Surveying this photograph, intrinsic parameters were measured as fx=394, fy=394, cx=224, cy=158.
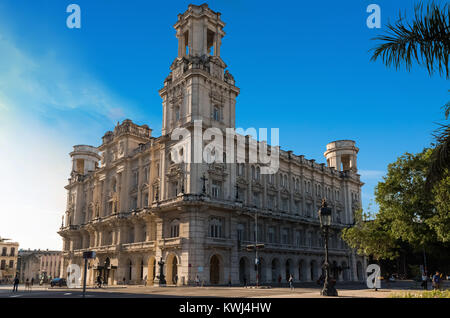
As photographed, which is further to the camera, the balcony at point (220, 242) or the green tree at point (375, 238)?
the balcony at point (220, 242)

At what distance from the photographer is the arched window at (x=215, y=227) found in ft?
160

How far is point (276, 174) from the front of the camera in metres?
63.2

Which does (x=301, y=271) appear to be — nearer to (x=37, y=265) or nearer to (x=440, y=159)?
(x=440, y=159)

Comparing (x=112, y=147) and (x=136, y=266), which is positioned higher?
(x=112, y=147)

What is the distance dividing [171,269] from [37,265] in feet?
316

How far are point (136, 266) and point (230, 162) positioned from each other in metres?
20.0

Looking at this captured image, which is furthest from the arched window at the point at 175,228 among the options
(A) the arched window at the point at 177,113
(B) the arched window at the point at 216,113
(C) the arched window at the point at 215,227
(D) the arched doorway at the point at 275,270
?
(D) the arched doorway at the point at 275,270

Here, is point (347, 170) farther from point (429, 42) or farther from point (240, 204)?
point (429, 42)

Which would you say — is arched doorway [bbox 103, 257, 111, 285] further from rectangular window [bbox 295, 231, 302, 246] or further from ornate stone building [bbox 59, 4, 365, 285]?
rectangular window [bbox 295, 231, 302, 246]

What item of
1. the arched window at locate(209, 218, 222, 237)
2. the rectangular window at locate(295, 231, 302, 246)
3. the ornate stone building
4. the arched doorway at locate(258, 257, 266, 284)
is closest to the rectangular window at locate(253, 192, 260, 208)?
the ornate stone building

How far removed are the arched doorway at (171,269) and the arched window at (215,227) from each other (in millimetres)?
5526

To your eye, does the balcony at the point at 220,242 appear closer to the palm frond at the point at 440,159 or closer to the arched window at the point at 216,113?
the arched window at the point at 216,113

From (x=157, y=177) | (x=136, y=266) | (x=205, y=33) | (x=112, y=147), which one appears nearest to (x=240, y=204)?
(x=157, y=177)

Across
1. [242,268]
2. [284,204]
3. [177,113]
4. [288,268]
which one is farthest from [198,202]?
[288,268]
